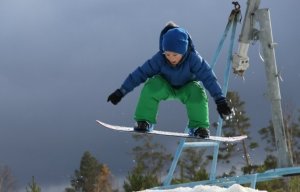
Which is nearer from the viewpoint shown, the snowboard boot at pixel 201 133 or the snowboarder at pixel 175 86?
the snowboarder at pixel 175 86

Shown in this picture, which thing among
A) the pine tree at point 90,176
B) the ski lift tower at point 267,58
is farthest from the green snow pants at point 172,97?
the pine tree at point 90,176

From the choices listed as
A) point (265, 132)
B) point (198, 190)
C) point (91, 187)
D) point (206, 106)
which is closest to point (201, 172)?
point (265, 132)

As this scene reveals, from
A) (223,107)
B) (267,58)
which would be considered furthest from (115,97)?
→ (267,58)

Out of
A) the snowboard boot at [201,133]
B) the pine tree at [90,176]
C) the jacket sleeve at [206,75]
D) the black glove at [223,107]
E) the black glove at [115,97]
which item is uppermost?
the pine tree at [90,176]

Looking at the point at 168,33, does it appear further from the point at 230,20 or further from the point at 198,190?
the point at 198,190

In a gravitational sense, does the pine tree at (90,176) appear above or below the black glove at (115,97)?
above

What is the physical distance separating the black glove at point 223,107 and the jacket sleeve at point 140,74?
789 millimetres

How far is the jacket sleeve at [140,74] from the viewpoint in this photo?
711cm

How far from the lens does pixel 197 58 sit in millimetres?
7066

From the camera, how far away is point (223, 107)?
702cm

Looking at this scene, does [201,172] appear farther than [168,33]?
Yes

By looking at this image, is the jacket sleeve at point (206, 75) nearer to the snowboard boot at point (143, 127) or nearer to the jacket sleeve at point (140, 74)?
the jacket sleeve at point (140, 74)

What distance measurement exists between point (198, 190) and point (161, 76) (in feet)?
9.61

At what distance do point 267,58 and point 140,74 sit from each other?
1608 millimetres
